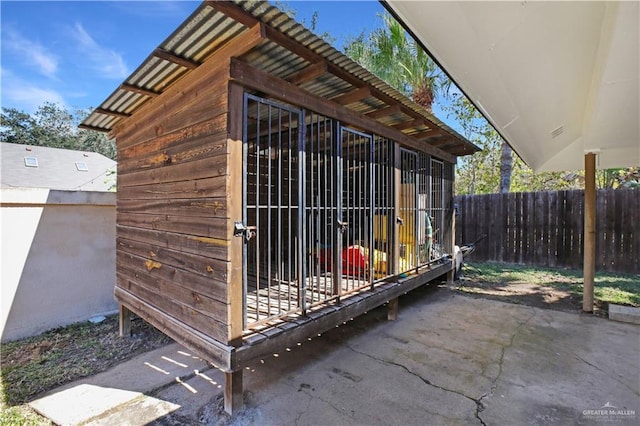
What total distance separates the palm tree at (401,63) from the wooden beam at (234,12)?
20.5 ft

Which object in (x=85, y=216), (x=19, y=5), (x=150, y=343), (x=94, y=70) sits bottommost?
(x=150, y=343)

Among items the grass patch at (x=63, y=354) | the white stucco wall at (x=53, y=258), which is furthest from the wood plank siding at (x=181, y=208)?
the white stucco wall at (x=53, y=258)

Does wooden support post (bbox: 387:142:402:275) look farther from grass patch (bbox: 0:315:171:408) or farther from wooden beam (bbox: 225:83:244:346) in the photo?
grass patch (bbox: 0:315:171:408)

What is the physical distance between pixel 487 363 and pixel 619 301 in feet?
10.3

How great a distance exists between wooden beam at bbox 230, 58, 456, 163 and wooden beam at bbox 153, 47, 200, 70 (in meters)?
0.42

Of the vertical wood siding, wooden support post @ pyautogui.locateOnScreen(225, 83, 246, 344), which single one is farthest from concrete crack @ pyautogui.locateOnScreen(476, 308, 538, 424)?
the vertical wood siding

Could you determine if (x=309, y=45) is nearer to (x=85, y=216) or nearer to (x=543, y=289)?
(x=85, y=216)

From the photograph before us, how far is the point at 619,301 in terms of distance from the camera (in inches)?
170

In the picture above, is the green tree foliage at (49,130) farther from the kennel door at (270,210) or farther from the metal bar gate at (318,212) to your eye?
the metal bar gate at (318,212)

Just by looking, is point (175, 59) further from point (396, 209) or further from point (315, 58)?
point (396, 209)

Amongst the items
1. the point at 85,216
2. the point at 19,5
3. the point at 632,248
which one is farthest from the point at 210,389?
the point at 632,248

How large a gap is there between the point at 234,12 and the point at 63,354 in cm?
349

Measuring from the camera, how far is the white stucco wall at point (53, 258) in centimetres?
336

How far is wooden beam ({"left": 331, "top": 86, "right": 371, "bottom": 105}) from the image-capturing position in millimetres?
2598
